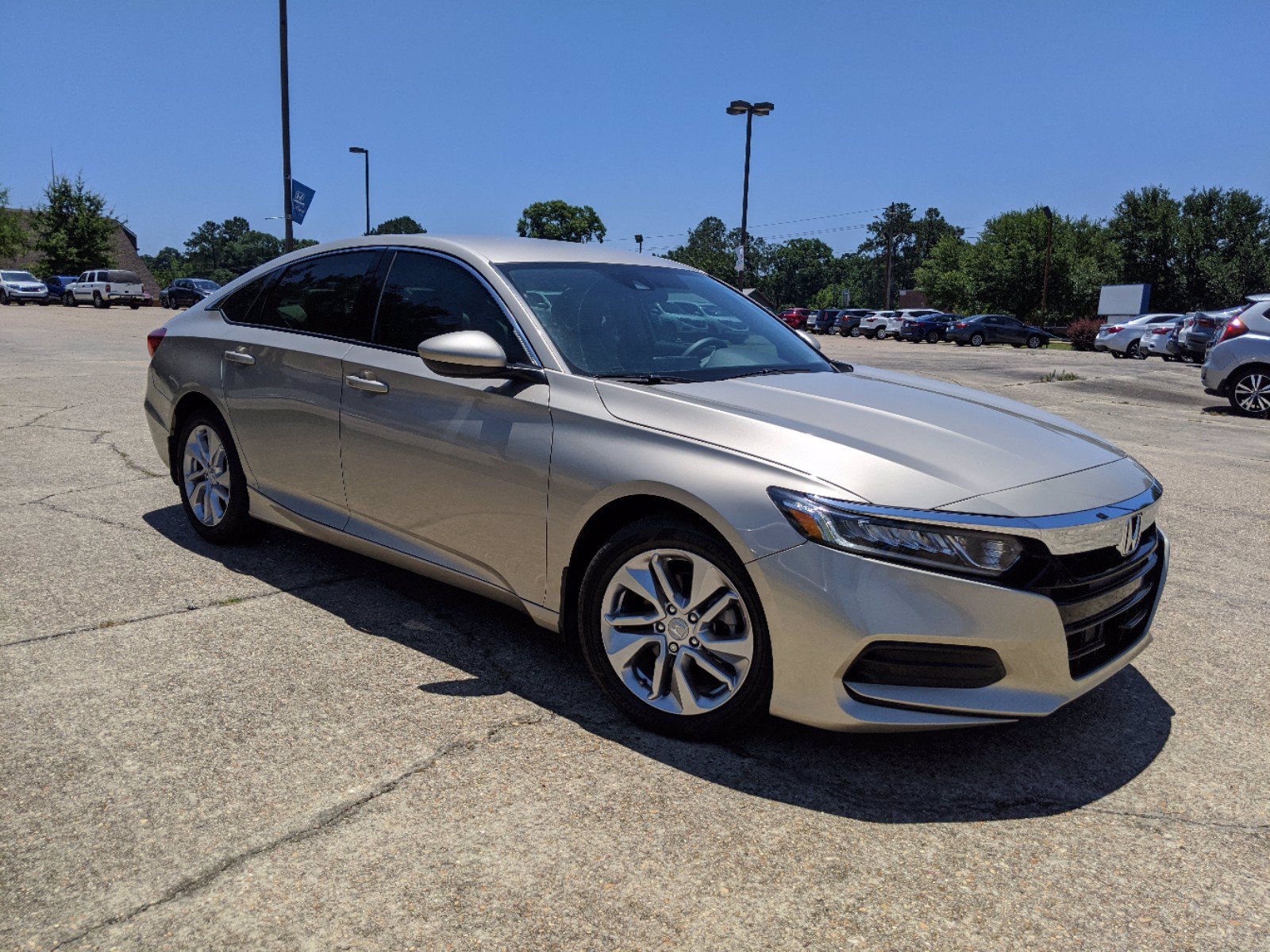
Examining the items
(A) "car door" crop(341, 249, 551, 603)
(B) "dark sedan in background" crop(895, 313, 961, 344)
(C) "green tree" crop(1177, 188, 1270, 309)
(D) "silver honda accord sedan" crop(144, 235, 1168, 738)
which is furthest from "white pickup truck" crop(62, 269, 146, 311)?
(C) "green tree" crop(1177, 188, 1270, 309)

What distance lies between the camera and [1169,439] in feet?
34.8

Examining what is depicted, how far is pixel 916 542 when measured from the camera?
108 inches

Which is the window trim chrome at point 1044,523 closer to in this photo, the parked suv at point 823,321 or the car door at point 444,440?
the car door at point 444,440

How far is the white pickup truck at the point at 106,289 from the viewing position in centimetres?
4703

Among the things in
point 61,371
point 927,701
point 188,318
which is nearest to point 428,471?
point 927,701

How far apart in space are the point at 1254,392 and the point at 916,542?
43.3 ft

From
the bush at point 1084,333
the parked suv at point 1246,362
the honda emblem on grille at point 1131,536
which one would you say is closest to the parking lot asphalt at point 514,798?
the honda emblem on grille at point 1131,536

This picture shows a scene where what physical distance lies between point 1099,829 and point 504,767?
5.49 ft

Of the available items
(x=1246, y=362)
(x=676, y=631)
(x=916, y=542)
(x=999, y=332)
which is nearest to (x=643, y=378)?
(x=676, y=631)

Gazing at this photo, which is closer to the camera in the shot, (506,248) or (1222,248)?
(506,248)

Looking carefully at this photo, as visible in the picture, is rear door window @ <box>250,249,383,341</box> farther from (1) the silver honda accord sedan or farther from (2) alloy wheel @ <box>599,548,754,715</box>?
(2) alloy wheel @ <box>599,548,754,715</box>

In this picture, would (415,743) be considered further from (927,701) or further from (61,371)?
(61,371)

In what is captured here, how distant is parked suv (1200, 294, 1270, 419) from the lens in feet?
43.9

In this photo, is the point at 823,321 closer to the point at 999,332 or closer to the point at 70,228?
the point at 999,332
